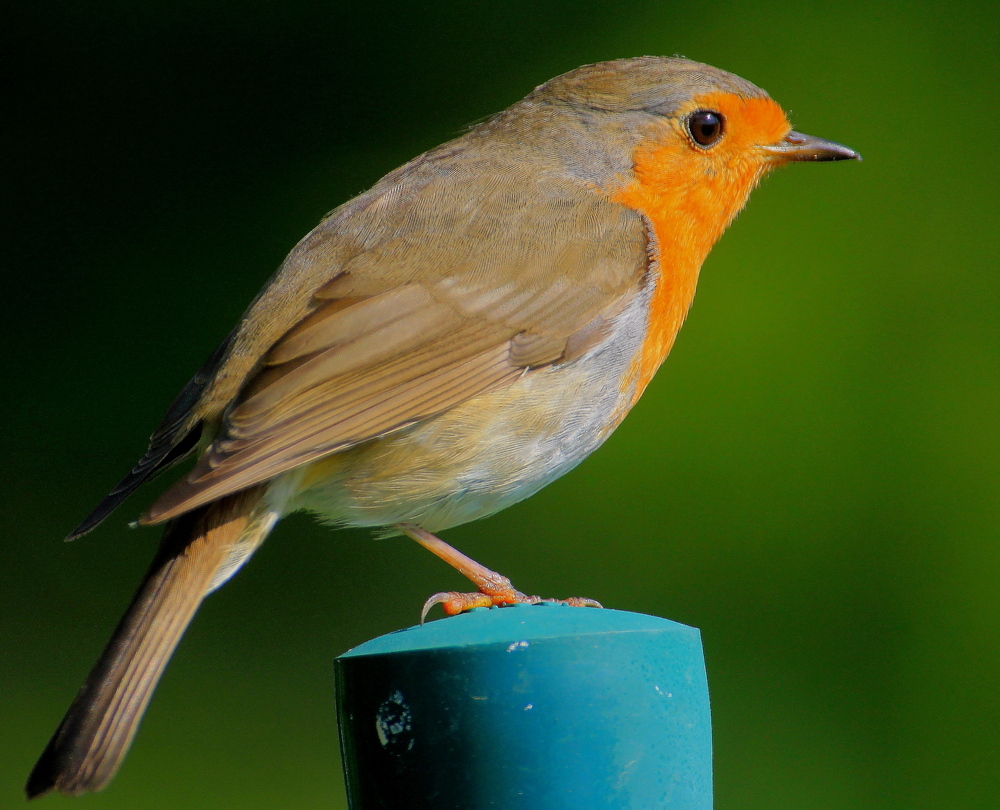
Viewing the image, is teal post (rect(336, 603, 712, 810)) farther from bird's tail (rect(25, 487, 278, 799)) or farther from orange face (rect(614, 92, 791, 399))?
orange face (rect(614, 92, 791, 399))

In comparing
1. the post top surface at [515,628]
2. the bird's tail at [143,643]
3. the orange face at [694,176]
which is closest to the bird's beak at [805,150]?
the orange face at [694,176]

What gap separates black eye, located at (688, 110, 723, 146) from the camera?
10.3 feet

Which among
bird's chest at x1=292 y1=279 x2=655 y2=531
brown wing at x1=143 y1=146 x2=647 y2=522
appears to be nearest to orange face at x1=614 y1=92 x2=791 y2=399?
brown wing at x1=143 y1=146 x2=647 y2=522

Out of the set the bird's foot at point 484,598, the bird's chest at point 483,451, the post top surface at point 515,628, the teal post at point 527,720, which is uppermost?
the bird's chest at point 483,451

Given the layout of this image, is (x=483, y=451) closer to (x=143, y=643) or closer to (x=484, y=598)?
(x=484, y=598)

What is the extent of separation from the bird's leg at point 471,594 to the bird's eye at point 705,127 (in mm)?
1180

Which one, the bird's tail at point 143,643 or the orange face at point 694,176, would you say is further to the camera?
the orange face at point 694,176

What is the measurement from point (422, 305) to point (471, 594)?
0.61 meters

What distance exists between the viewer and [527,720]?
1.65 meters

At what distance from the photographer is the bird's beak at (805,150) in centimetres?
322

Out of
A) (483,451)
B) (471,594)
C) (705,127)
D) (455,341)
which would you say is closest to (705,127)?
(705,127)

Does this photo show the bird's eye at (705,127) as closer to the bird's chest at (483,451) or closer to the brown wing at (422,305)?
the brown wing at (422,305)

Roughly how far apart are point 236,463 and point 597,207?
115cm

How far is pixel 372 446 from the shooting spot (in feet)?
8.50
